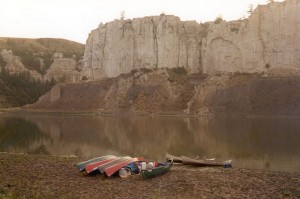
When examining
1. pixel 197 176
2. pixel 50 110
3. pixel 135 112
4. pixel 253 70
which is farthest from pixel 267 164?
pixel 50 110

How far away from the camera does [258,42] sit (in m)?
91.9

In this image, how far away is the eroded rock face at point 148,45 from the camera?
333ft

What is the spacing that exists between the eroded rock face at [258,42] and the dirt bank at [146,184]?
70.8 m

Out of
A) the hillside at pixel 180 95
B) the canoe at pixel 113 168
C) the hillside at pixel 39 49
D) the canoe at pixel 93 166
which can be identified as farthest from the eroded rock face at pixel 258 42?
the canoe at pixel 93 166

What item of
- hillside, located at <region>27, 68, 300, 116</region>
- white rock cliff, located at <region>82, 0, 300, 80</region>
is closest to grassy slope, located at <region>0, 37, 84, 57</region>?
white rock cliff, located at <region>82, 0, 300, 80</region>

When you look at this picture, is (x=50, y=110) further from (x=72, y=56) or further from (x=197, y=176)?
(x=197, y=176)

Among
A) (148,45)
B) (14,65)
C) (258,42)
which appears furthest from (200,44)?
(14,65)

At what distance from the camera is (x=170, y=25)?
103 meters

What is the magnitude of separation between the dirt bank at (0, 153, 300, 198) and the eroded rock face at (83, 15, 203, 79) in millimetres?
81780

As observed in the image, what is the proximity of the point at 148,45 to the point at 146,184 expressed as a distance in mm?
89950

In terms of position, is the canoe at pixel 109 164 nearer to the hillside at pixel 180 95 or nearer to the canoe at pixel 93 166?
the canoe at pixel 93 166

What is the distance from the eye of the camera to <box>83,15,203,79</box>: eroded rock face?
102 meters

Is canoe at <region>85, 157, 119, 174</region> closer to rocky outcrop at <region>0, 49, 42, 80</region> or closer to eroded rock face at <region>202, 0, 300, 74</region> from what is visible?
eroded rock face at <region>202, 0, 300, 74</region>

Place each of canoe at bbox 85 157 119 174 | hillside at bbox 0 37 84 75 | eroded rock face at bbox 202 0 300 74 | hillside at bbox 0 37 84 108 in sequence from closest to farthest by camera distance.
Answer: canoe at bbox 85 157 119 174 < eroded rock face at bbox 202 0 300 74 < hillside at bbox 0 37 84 108 < hillside at bbox 0 37 84 75
